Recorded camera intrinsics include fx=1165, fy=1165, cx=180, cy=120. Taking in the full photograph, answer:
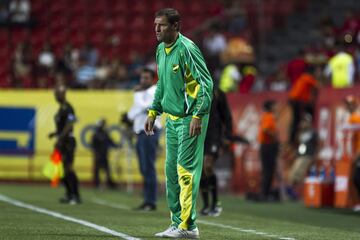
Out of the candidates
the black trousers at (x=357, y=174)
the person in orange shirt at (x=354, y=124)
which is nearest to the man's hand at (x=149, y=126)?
the black trousers at (x=357, y=174)

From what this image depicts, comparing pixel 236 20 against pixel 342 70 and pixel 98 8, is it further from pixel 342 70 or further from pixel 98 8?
pixel 342 70

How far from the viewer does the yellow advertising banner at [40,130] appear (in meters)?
31.7

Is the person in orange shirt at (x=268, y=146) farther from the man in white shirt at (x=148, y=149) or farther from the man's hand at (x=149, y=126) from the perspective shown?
the man's hand at (x=149, y=126)

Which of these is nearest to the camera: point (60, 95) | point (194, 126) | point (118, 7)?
point (194, 126)

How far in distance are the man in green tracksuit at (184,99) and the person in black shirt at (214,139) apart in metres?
5.46

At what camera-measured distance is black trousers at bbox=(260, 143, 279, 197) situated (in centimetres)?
2603

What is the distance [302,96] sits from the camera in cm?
2645

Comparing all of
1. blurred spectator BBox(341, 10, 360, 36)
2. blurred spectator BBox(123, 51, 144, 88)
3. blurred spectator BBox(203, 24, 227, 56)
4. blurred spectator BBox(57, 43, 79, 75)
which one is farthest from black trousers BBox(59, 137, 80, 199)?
blurred spectator BBox(203, 24, 227, 56)

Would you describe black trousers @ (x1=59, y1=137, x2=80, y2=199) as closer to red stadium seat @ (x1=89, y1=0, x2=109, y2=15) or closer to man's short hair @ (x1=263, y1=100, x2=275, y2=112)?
man's short hair @ (x1=263, y1=100, x2=275, y2=112)

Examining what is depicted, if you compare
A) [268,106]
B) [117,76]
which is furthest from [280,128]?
[117,76]

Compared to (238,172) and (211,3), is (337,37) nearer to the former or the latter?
(238,172)

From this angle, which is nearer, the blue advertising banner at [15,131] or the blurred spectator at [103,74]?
the blue advertising banner at [15,131]

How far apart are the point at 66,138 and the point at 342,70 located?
8.07 meters

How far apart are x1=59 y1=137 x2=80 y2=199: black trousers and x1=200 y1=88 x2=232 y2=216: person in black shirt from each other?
9.85 feet
